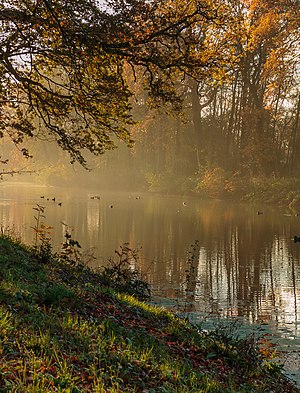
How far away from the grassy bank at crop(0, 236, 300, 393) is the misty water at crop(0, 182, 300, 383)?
4.40 feet

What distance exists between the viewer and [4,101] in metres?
13.9

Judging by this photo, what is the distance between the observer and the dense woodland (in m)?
12.7

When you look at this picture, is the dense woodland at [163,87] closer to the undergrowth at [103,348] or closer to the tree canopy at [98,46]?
the tree canopy at [98,46]

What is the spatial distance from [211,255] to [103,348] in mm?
14589

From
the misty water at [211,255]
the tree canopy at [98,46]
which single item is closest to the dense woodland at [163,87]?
the tree canopy at [98,46]

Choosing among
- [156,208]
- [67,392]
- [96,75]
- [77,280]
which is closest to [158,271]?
[77,280]

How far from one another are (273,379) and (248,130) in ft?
142

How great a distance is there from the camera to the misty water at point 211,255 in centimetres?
1277

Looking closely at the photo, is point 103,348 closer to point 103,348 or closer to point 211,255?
point 103,348

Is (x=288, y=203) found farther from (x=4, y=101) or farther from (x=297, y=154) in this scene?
(x=4, y=101)

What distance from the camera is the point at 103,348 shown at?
7.31 meters

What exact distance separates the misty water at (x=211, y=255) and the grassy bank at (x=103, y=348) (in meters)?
1.34

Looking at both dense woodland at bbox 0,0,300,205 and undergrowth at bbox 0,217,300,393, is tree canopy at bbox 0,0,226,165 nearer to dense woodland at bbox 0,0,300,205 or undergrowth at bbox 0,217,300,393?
dense woodland at bbox 0,0,300,205

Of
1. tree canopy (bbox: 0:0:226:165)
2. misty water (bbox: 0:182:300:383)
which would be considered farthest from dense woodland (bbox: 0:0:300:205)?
misty water (bbox: 0:182:300:383)
